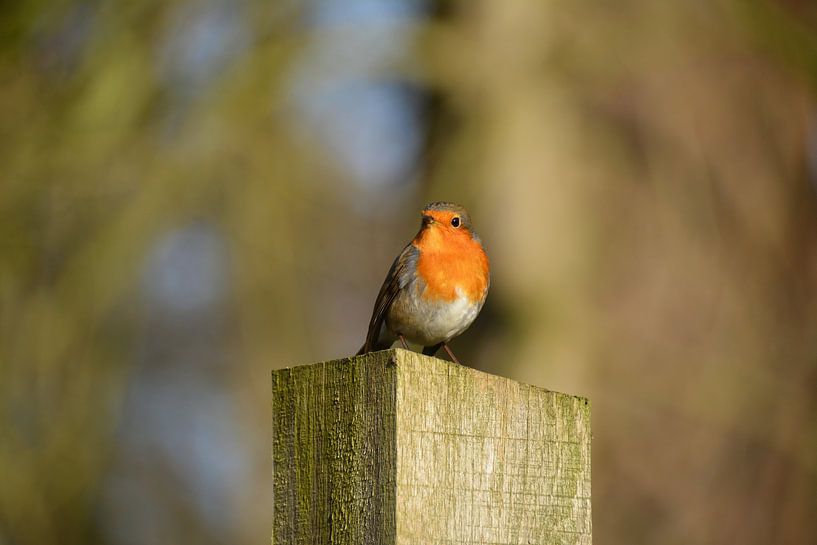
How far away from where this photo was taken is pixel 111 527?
7.43m

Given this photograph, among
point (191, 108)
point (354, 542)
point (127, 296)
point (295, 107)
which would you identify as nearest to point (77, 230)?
point (127, 296)

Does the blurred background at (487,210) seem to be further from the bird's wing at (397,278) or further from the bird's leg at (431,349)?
the bird's wing at (397,278)

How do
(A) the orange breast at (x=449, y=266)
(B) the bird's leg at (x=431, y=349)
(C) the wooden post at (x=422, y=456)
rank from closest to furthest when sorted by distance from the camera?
(C) the wooden post at (x=422, y=456), (A) the orange breast at (x=449, y=266), (B) the bird's leg at (x=431, y=349)

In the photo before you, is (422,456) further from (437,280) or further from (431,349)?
(431,349)

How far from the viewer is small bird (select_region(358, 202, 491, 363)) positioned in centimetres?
436

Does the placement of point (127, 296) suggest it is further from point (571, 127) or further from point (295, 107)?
point (571, 127)

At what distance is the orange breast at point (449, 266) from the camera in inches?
172

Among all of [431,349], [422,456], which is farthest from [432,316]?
[422,456]

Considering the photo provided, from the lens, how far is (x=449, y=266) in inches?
172

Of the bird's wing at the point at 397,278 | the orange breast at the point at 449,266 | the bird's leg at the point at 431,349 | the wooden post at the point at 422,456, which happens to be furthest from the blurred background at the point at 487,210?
the wooden post at the point at 422,456

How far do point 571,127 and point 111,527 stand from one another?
3.69 m

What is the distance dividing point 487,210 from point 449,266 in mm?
1659

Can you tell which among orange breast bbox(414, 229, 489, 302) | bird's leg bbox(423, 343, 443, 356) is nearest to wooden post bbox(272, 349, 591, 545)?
orange breast bbox(414, 229, 489, 302)

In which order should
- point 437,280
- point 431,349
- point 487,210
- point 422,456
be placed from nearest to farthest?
point 422,456
point 437,280
point 431,349
point 487,210
